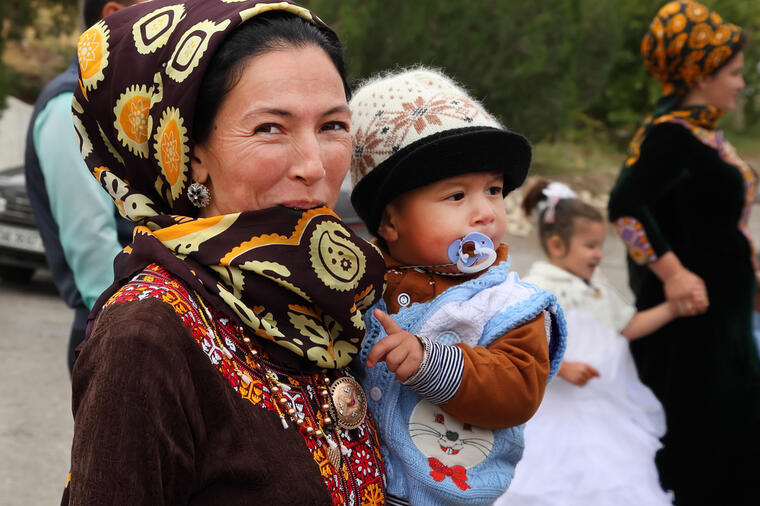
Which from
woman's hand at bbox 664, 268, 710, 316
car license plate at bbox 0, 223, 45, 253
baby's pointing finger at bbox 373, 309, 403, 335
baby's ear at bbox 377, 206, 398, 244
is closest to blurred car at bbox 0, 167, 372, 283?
car license plate at bbox 0, 223, 45, 253

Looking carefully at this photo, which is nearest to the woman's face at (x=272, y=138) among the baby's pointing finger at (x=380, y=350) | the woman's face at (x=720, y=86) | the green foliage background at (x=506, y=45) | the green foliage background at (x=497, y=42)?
the baby's pointing finger at (x=380, y=350)

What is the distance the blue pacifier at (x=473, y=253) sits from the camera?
75.4 inches

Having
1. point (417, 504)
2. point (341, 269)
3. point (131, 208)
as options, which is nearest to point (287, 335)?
point (341, 269)

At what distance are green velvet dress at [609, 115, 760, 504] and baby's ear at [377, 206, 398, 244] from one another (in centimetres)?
236

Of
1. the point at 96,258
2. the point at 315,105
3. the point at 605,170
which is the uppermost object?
the point at 315,105

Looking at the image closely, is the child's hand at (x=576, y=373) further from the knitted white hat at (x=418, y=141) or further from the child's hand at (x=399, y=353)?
the child's hand at (x=399, y=353)

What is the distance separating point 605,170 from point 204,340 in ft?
61.2

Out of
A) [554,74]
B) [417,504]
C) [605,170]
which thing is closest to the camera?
[417,504]

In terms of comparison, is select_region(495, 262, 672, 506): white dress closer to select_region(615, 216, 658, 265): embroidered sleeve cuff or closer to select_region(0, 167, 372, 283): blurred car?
select_region(615, 216, 658, 265): embroidered sleeve cuff

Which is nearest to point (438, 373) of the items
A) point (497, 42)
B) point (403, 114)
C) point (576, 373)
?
point (403, 114)

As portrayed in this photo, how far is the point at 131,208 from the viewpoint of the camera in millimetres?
1628

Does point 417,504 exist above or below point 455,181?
below

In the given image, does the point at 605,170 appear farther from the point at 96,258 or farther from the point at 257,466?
the point at 257,466

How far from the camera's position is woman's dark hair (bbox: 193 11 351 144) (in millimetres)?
1502
